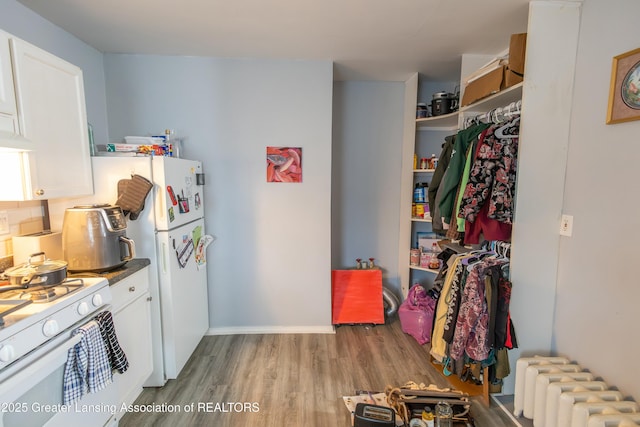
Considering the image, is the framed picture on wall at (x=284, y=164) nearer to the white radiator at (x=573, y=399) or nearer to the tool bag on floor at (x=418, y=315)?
the tool bag on floor at (x=418, y=315)


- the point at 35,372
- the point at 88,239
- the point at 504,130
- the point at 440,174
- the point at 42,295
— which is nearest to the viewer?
the point at 35,372

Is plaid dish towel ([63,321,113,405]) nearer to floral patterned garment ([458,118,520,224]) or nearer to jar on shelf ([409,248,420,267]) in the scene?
floral patterned garment ([458,118,520,224])

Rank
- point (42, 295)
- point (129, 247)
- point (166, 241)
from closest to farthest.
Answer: point (42, 295) → point (129, 247) → point (166, 241)

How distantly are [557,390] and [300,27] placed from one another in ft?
7.86

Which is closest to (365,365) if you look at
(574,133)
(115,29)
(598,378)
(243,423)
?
(243,423)

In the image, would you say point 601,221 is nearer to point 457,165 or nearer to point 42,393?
point 457,165

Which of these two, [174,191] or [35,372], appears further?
[174,191]

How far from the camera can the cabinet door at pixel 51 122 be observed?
133 centimetres

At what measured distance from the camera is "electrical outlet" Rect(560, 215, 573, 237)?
65.1 inches

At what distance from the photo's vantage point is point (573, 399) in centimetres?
127

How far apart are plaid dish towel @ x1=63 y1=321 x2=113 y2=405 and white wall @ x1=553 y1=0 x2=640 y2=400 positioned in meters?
2.36

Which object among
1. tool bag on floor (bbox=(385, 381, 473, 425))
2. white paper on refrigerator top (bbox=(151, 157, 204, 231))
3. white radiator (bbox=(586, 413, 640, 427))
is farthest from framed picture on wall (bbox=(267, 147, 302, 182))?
white radiator (bbox=(586, 413, 640, 427))

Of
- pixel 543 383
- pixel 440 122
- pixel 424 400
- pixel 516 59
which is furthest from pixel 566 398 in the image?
pixel 440 122

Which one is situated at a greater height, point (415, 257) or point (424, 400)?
point (415, 257)
